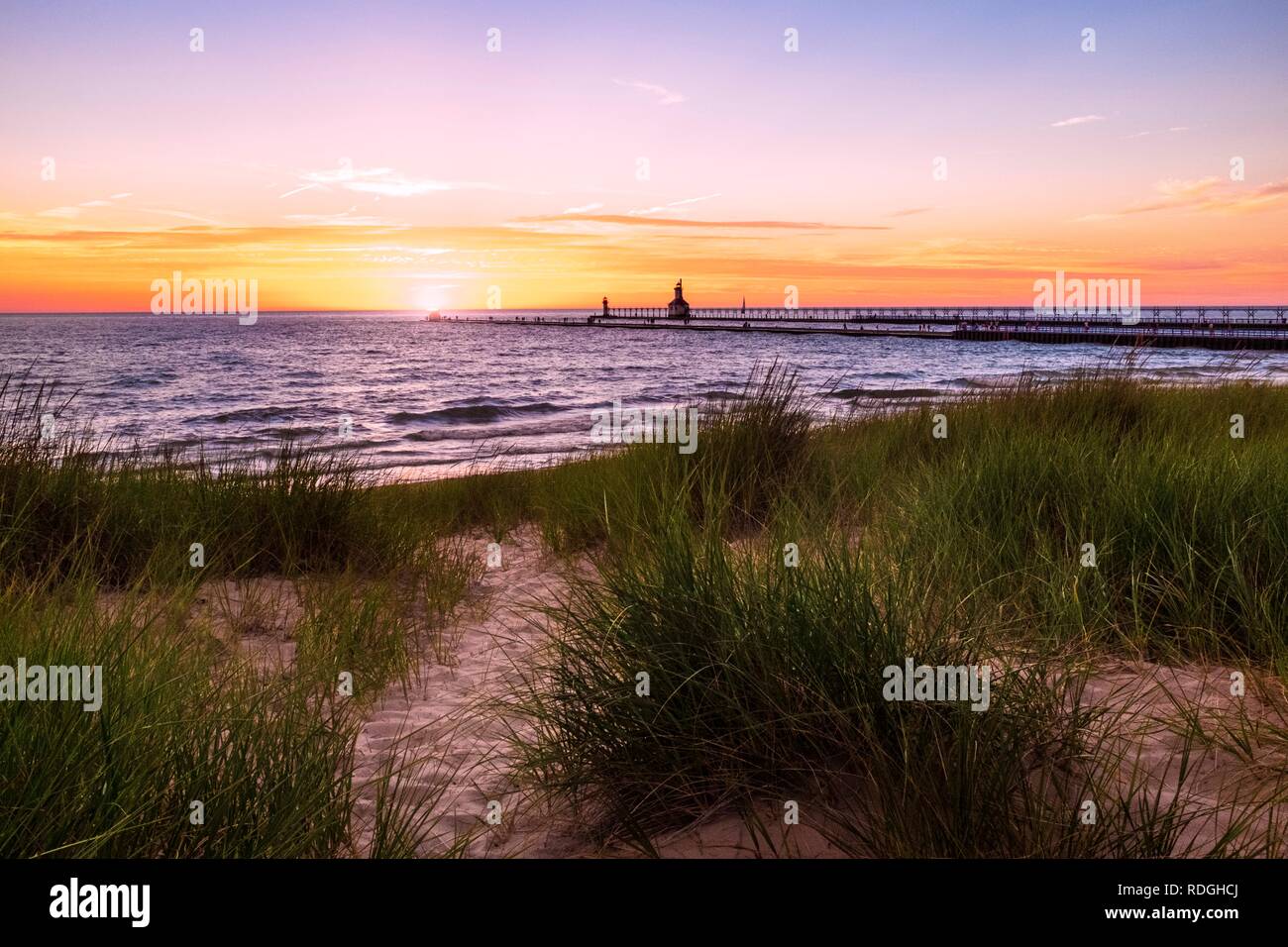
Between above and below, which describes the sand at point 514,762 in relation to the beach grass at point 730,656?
below

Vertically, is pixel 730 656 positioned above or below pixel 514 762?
above

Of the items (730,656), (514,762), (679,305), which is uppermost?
(679,305)

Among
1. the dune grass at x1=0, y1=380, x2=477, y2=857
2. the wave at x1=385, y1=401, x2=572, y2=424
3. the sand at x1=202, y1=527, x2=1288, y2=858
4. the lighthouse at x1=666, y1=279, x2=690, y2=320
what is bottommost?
the sand at x1=202, y1=527, x2=1288, y2=858

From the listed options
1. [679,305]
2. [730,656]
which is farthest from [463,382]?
[679,305]

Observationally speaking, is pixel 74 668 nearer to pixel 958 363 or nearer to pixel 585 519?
pixel 585 519

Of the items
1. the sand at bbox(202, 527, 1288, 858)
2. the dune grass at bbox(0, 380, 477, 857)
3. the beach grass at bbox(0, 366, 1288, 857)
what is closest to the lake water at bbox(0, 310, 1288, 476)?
the dune grass at bbox(0, 380, 477, 857)

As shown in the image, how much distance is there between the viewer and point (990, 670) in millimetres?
2727

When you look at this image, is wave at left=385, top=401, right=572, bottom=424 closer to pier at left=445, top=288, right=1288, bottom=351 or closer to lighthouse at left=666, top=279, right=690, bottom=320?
pier at left=445, top=288, right=1288, bottom=351

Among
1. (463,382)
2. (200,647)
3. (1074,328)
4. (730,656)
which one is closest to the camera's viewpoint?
(730,656)

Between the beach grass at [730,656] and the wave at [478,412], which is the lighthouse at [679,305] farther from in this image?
the beach grass at [730,656]

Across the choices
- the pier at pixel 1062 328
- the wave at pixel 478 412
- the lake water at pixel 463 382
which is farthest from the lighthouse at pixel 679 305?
the wave at pixel 478 412

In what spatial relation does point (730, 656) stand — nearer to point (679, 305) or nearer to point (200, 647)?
point (200, 647)
